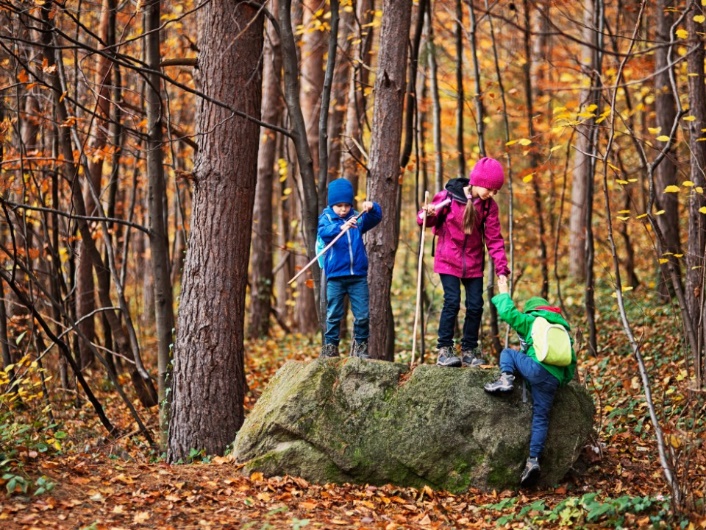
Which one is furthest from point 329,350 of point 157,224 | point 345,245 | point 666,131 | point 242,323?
point 666,131

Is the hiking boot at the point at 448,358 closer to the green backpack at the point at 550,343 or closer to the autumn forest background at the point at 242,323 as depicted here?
the autumn forest background at the point at 242,323

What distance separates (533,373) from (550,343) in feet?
1.00

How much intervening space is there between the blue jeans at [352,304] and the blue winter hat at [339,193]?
0.76m

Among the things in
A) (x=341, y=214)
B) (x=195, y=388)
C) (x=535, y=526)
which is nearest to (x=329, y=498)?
(x=535, y=526)

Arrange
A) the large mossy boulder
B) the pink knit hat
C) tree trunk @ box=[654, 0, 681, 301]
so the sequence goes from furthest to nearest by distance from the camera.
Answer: tree trunk @ box=[654, 0, 681, 301]
the pink knit hat
the large mossy boulder

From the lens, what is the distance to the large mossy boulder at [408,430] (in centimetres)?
616

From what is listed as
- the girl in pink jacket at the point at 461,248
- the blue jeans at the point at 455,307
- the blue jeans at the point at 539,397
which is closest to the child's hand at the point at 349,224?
the girl in pink jacket at the point at 461,248

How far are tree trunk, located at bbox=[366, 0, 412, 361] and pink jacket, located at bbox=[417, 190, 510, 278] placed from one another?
101cm

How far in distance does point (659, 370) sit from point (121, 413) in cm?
779

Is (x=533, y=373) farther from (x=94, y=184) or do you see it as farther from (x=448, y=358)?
(x=94, y=184)

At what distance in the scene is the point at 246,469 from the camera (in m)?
6.26

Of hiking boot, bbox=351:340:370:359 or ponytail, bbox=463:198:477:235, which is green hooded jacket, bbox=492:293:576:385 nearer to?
ponytail, bbox=463:198:477:235

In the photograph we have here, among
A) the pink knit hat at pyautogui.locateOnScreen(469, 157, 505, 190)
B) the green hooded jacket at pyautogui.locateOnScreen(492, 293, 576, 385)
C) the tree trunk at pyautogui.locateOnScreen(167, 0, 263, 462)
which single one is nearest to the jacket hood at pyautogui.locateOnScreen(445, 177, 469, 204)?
the pink knit hat at pyautogui.locateOnScreen(469, 157, 505, 190)

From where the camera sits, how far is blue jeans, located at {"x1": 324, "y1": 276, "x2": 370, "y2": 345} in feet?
22.9
